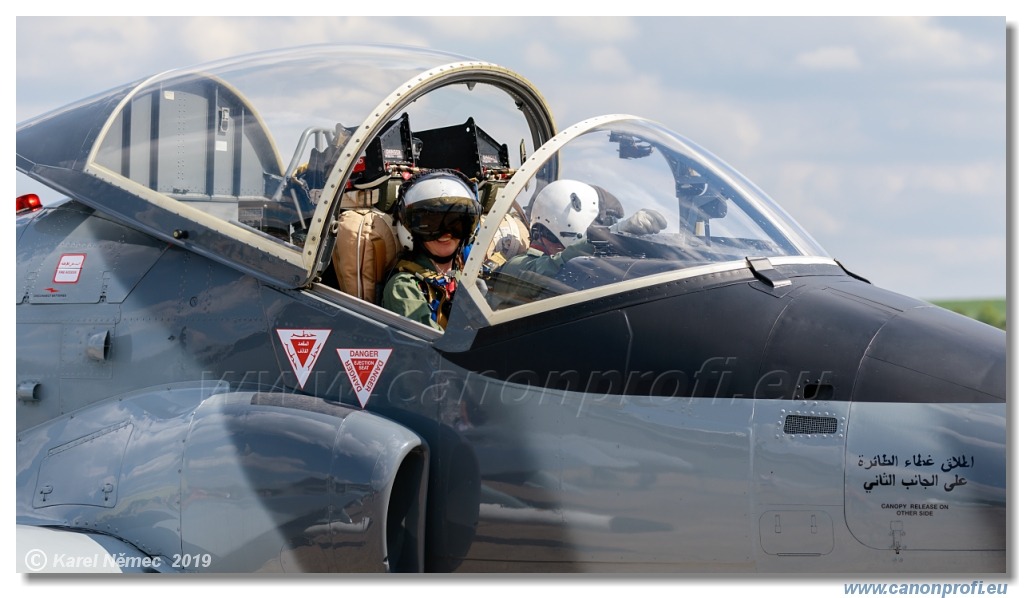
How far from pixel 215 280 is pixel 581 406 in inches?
82.2

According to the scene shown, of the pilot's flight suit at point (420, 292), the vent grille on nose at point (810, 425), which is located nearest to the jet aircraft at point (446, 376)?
the vent grille on nose at point (810, 425)

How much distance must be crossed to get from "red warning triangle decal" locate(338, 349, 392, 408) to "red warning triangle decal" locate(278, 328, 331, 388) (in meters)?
0.14

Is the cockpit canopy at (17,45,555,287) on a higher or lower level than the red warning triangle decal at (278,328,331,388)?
higher

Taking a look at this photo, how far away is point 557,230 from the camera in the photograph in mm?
5152

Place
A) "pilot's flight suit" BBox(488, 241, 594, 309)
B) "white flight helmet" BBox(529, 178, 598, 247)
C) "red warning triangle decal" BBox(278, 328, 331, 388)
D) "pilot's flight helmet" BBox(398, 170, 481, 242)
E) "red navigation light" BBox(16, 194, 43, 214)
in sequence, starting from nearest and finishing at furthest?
"pilot's flight suit" BBox(488, 241, 594, 309)
"white flight helmet" BBox(529, 178, 598, 247)
"red warning triangle decal" BBox(278, 328, 331, 388)
"pilot's flight helmet" BBox(398, 170, 481, 242)
"red navigation light" BBox(16, 194, 43, 214)

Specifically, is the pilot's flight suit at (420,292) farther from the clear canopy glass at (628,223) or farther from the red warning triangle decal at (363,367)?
the clear canopy glass at (628,223)

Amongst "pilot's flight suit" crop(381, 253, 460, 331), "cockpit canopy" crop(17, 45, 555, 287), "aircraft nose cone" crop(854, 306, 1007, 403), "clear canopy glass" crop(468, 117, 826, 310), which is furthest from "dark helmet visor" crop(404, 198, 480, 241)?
"aircraft nose cone" crop(854, 306, 1007, 403)

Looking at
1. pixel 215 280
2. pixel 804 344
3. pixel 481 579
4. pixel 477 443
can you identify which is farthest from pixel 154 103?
pixel 804 344

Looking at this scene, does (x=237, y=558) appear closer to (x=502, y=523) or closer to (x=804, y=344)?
(x=502, y=523)

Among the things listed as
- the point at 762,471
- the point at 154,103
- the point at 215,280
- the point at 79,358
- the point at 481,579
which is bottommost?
the point at 481,579

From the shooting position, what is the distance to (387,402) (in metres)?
5.10

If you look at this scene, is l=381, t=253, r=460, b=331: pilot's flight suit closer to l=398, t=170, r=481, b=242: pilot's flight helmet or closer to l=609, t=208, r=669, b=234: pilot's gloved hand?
l=398, t=170, r=481, b=242: pilot's flight helmet

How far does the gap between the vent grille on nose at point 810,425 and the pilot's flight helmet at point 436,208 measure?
2083 mm

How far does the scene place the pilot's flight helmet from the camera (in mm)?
5645
